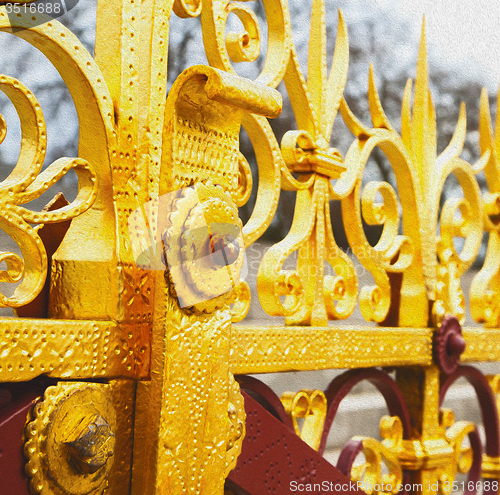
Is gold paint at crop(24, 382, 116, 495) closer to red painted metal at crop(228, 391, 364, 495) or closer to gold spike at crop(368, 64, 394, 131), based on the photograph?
red painted metal at crop(228, 391, 364, 495)

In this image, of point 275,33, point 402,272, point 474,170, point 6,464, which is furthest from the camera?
point 474,170

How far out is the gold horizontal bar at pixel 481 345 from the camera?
125cm

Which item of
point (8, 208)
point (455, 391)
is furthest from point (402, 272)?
point (455, 391)

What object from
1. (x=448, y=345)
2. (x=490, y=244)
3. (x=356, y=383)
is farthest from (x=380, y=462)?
(x=490, y=244)

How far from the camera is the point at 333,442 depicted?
7.15 ft

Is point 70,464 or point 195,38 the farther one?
point 195,38

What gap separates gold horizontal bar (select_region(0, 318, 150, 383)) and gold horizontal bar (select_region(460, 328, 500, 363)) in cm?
80

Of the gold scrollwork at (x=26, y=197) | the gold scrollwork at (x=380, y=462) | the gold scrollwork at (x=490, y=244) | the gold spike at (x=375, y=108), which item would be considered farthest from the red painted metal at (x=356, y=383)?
the gold scrollwork at (x=26, y=197)

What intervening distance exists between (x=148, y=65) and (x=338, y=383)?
629 mm

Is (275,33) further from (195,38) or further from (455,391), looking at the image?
(455,391)

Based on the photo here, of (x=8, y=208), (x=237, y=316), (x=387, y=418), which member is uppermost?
(x=8, y=208)

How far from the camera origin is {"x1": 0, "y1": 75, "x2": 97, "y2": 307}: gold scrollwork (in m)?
0.59

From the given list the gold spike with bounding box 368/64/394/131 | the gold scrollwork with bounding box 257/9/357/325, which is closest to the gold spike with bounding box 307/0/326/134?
the gold scrollwork with bounding box 257/9/357/325

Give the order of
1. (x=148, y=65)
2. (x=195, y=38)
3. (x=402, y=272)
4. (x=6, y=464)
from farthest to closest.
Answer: (x=195, y=38) < (x=402, y=272) < (x=148, y=65) < (x=6, y=464)
